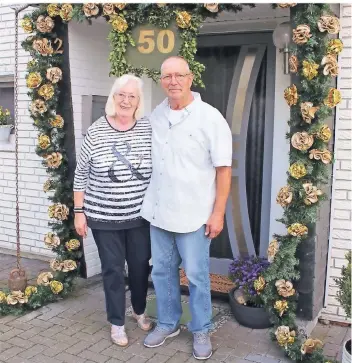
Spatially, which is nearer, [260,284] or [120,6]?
[260,284]

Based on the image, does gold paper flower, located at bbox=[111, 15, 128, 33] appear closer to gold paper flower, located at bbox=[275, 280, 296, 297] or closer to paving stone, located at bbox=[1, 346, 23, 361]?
gold paper flower, located at bbox=[275, 280, 296, 297]

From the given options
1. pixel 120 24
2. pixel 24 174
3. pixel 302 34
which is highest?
pixel 120 24

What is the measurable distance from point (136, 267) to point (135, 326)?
0.57m

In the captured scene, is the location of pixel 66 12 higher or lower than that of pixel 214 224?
higher

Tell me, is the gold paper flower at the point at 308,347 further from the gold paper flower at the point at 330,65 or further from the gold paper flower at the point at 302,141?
the gold paper flower at the point at 330,65

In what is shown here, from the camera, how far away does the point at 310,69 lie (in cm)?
309

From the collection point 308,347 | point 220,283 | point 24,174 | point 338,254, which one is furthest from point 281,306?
point 24,174

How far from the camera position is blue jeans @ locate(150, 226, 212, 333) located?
128 inches

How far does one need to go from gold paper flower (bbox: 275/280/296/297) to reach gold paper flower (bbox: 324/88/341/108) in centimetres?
119

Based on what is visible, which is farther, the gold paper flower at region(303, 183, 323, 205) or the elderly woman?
the elderly woman

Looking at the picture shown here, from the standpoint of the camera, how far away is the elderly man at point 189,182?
313cm

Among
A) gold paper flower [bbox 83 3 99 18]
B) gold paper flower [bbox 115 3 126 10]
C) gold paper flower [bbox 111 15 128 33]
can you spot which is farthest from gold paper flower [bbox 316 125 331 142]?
gold paper flower [bbox 83 3 99 18]

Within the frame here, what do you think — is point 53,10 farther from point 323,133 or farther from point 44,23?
point 323,133

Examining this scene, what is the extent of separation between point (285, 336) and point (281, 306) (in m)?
0.19
